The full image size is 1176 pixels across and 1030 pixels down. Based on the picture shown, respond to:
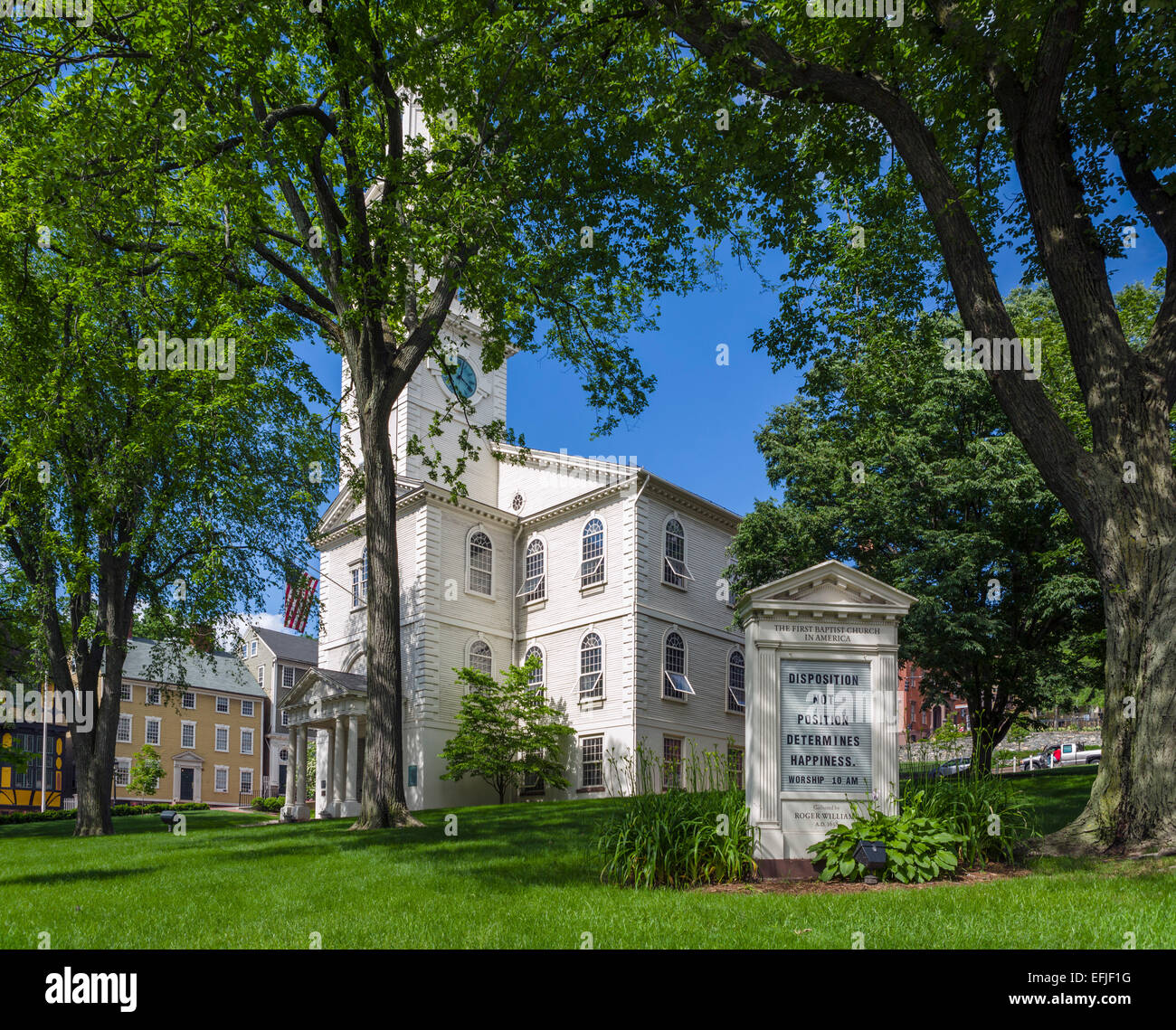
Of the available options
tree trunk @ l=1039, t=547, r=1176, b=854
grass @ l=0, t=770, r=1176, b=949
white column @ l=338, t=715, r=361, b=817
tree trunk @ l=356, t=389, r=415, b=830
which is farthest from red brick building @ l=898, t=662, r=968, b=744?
white column @ l=338, t=715, r=361, b=817

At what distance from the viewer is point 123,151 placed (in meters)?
15.6

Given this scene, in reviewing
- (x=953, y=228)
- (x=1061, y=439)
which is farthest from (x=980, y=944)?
(x=953, y=228)

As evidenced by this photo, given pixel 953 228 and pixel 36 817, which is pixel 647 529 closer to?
pixel 953 228

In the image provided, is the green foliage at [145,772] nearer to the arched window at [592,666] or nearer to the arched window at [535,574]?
the arched window at [535,574]

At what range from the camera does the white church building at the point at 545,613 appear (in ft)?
102

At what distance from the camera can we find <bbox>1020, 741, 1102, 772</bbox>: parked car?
53422mm

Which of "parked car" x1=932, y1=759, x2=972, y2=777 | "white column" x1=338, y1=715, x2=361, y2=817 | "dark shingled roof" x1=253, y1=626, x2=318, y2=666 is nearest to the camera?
→ "parked car" x1=932, y1=759, x2=972, y2=777

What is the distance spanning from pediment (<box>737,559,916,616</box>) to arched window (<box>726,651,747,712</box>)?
24080 millimetres

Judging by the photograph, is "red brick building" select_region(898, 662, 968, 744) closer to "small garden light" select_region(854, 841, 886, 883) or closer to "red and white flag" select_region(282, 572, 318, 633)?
"small garden light" select_region(854, 841, 886, 883)

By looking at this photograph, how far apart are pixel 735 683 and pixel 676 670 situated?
3.66 m

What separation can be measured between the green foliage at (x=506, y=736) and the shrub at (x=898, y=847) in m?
19.6

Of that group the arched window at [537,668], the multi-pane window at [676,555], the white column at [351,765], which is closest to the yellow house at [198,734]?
the white column at [351,765]

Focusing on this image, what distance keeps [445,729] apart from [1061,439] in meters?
24.5

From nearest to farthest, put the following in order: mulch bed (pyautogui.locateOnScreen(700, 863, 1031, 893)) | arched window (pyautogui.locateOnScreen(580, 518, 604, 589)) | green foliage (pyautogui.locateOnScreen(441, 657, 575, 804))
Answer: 1. mulch bed (pyautogui.locateOnScreen(700, 863, 1031, 893))
2. green foliage (pyautogui.locateOnScreen(441, 657, 575, 804))
3. arched window (pyautogui.locateOnScreen(580, 518, 604, 589))
